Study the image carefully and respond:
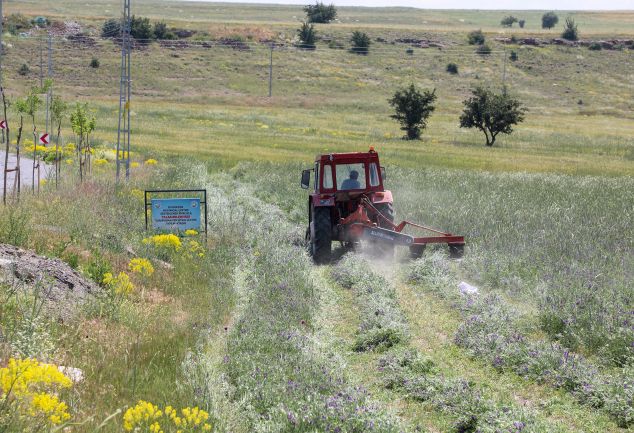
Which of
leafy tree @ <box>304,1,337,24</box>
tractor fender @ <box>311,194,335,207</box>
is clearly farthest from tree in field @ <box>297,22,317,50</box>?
tractor fender @ <box>311,194,335,207</box>

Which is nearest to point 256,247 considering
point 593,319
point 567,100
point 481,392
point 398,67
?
point 593,319

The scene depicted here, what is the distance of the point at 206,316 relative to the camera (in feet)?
36.6

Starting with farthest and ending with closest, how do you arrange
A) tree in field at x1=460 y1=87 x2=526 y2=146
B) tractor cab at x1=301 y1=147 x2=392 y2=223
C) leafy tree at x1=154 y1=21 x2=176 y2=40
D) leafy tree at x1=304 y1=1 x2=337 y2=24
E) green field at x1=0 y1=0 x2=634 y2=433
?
leafy tree at x1=304 y1=1 x2=337 y2=24 → leafy tree at x1=154 y1=21 x2=176 y2=40 → tree in field at x1=460 y1=87 x2=526 y2=146 → tractor cab at x1=301 y1=147 x2=392 y2=223 → green field at x1=0 y1=0 x2=634 y2=433

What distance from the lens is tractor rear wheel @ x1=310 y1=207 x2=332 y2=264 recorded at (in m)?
16.7

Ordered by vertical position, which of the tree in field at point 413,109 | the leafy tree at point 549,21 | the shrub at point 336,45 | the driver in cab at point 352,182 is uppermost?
the leafy tree at point 549,21

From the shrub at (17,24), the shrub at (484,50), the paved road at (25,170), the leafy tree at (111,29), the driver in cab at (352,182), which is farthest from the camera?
the shrub at (484,50)

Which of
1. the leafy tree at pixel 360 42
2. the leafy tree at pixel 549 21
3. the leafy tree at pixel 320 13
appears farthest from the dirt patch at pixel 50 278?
the leafy tree at pixel 549 21

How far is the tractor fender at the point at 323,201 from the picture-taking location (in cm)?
1686

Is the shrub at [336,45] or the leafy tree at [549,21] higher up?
the leafy tree at [549,21]

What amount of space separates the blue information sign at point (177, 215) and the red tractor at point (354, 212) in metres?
2.27

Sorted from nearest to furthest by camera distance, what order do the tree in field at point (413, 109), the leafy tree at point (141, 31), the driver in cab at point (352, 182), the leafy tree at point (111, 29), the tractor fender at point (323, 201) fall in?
the tractor fender at point (323, 201) → the driver in cab at point (352, 182) → the tree in field at point (413, 109) → the leafy tree at point (141, 31) → the leafy tree at point (111, 29)

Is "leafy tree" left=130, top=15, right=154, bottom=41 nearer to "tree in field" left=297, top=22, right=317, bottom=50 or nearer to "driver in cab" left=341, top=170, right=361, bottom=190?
"tree in field" left=297, top=22, right=317, bottom=50

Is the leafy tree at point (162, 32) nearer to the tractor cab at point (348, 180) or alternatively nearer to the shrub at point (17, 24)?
the shrub at point (17, 24)

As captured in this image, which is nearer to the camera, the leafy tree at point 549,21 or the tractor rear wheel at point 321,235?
the tractor rear wheel at point 321,235
